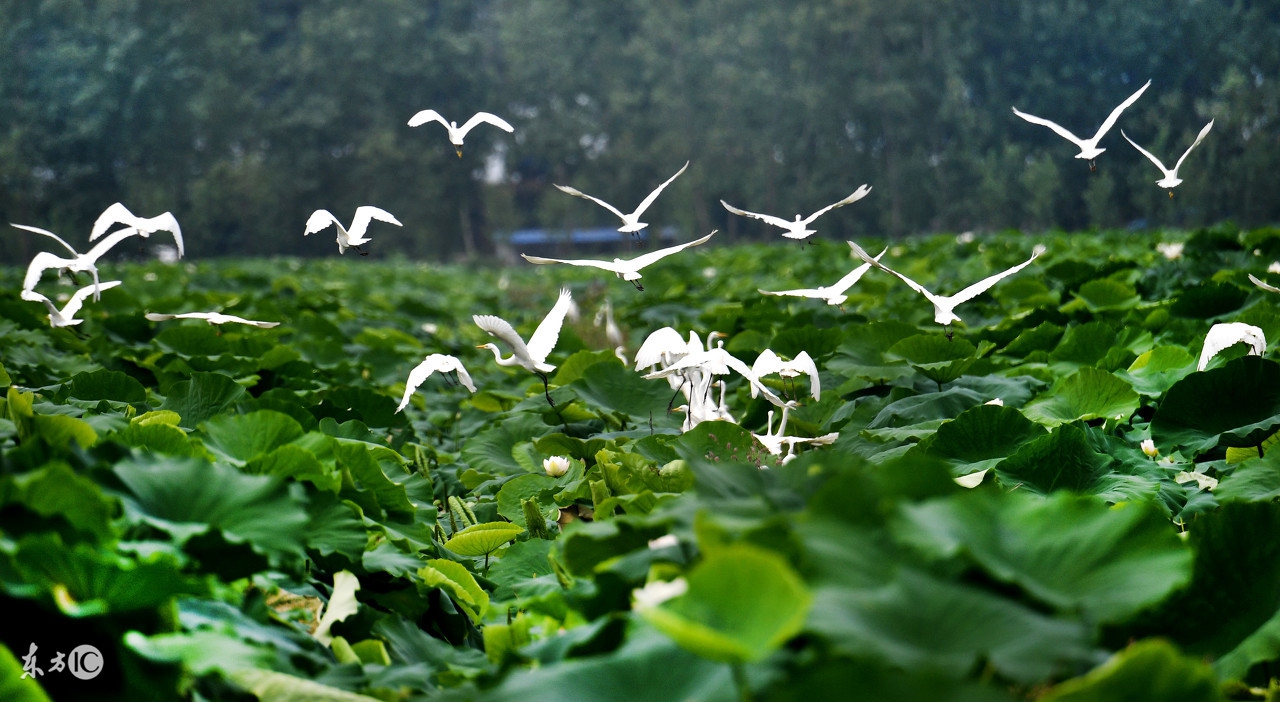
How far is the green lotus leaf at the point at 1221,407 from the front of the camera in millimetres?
2182

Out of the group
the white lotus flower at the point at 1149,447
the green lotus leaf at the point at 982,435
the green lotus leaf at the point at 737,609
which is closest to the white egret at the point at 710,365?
the green lotus leaf at the point at 982,435

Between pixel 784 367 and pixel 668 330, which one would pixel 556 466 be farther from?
pixel 784 367

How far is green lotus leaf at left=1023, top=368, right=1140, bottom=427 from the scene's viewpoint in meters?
2.48

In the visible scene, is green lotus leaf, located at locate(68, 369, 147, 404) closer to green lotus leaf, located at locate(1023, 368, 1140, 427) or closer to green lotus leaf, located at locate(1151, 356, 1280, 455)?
green lotus leaf, located at locate(1023, 368, 1140, 427)

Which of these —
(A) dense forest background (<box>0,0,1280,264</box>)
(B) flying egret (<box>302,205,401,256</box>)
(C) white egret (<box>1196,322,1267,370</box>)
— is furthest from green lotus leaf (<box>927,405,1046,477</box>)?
(A) dense forest background (<box>0,0,1280,264</box>)

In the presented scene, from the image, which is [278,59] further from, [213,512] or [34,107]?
[213,512]

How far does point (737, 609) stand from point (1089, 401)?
6.27 ft

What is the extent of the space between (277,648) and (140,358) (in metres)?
2.76

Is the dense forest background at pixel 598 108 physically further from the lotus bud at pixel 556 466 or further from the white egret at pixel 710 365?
the lotus bud at pixel 556 466

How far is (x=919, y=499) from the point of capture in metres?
1.20

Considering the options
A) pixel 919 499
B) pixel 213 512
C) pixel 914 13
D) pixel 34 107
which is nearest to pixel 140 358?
pixel 213 512

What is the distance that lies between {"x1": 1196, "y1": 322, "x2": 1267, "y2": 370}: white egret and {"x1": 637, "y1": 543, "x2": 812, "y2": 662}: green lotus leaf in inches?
73.3

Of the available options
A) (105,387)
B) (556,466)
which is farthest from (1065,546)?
(105,387)

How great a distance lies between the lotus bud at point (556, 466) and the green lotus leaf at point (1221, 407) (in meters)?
1.29
